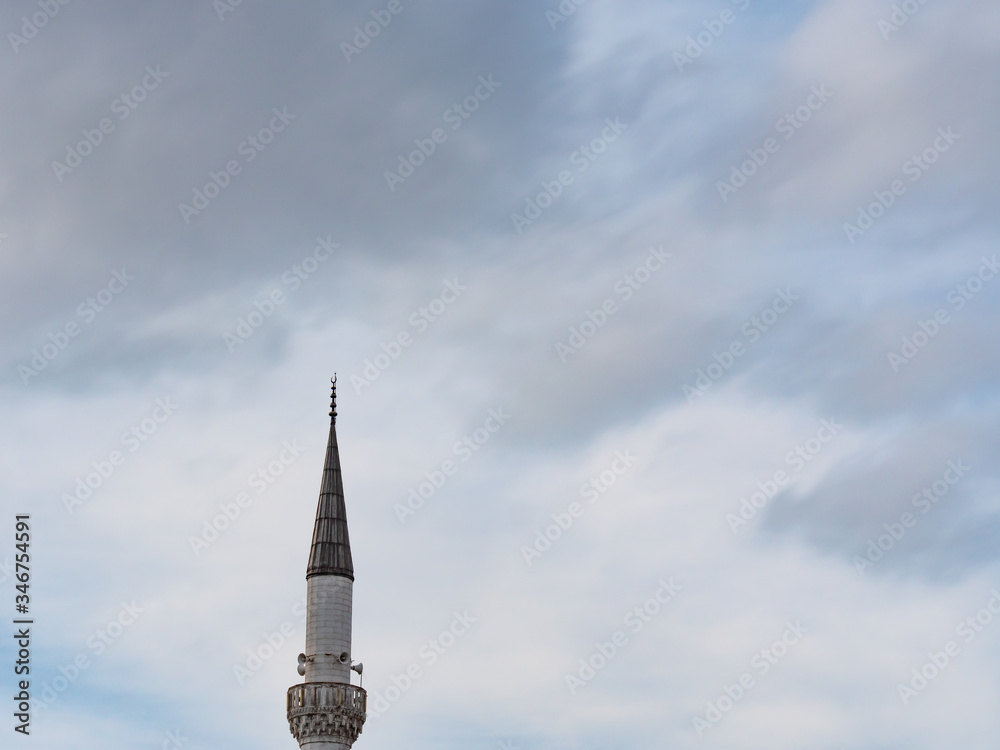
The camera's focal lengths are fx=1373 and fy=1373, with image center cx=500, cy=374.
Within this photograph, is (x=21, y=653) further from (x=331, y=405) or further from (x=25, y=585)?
(x=331, y=405)

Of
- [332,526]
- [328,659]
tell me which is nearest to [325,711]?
[328,659]

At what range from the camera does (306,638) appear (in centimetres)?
6938

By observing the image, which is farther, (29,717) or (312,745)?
(312,745)

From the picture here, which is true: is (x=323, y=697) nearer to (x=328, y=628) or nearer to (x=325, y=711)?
(x=325, y=711)

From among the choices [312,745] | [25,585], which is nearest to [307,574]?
[312,745]

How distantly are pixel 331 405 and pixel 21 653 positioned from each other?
67.4 ft

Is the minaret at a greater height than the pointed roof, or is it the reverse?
the pointed roof

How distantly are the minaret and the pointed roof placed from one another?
2.0 inches

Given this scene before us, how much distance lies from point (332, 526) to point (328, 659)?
23.1 feet

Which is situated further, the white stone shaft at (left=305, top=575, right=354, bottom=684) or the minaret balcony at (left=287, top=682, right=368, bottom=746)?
the white stone shaft at (left=305, top=575, right=354, bottom=684)

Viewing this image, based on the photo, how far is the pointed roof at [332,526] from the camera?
70.0 meters

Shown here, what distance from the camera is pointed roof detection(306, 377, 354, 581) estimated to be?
70000 mm

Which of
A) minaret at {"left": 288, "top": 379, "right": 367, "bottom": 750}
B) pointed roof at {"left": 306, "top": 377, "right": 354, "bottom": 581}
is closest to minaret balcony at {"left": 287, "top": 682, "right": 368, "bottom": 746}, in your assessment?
minaret at {"left": 288, "top": 379, "right": 367, "bottom": 750}

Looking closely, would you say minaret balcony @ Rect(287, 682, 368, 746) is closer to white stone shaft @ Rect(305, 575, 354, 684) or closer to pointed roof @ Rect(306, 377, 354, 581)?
white stone shaft @ Rect(305, 575, 354, 684)
